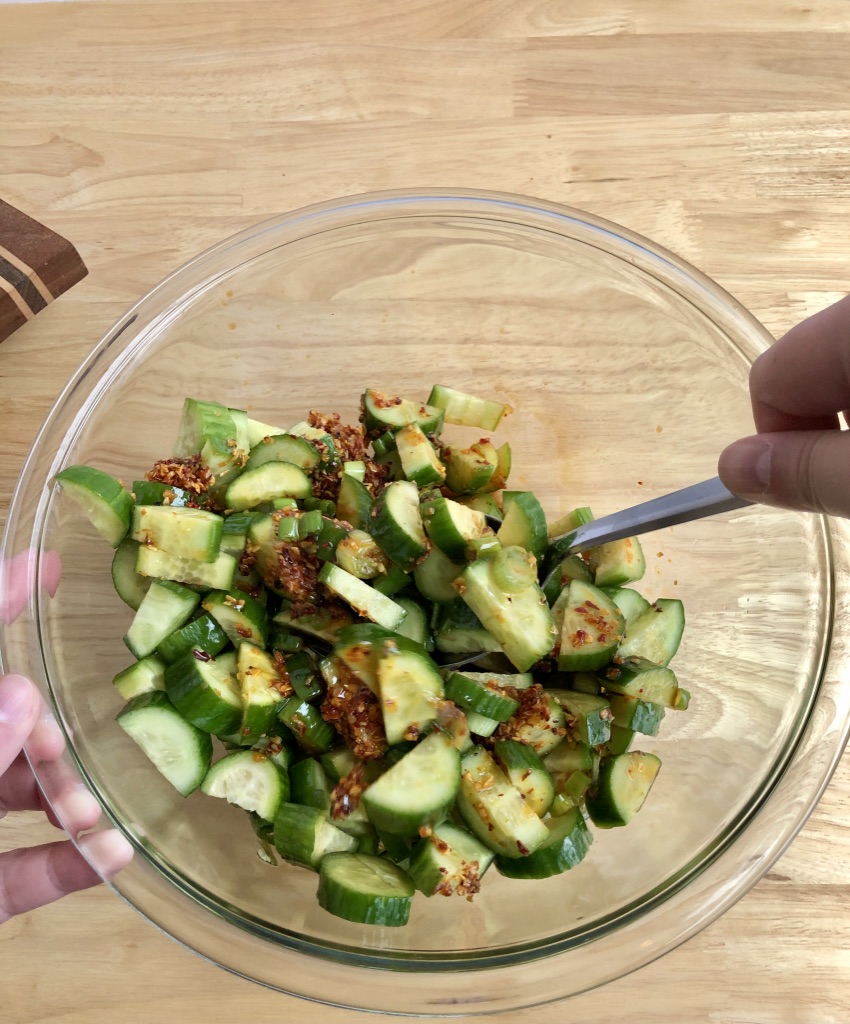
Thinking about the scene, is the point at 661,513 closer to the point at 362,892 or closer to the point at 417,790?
the point at 417,790

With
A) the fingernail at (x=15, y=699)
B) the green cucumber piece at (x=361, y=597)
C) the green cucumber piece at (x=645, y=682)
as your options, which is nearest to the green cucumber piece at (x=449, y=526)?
the green cucumber piece at (x=361, y=597)

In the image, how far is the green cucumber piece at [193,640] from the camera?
1.46 meters

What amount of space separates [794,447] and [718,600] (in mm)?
747

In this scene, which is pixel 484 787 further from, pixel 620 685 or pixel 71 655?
pixel 71 655

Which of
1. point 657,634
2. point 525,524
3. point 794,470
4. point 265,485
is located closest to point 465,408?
point 525,524

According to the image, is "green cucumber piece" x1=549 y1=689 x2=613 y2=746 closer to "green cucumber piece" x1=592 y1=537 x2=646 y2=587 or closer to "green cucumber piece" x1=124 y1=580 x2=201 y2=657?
"green cucumber piece" x1=592 y1=537 x2=646 y2=587

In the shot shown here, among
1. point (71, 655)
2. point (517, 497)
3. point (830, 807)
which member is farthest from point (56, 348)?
point (830, 807)

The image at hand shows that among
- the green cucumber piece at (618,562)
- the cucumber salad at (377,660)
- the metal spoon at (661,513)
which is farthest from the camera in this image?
the green cucumber piece at (618,562)

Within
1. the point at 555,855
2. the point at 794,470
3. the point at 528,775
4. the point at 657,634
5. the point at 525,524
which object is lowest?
the point at 555,855

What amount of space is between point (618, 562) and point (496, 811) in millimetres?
514

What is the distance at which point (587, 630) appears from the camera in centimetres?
150

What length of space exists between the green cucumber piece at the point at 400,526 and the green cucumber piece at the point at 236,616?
0.27 m

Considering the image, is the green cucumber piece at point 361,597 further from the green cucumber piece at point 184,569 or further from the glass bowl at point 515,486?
the glass bowl at point 515,486

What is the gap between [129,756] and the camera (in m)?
1.56
